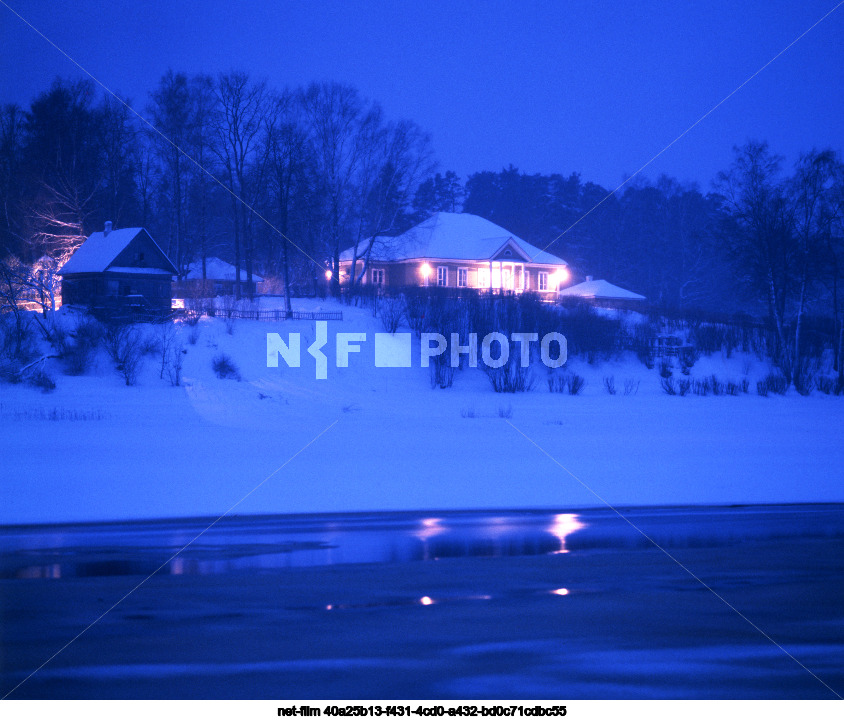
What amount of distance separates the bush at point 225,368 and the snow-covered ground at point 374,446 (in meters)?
0.31

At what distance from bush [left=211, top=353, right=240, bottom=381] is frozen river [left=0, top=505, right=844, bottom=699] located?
18841 millimetres

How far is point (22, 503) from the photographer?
10719 millimetres

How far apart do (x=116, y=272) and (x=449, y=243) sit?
76.1 ft

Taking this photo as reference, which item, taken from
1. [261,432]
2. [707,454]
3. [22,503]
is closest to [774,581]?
[707,454]

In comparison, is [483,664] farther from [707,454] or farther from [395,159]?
[395,159]

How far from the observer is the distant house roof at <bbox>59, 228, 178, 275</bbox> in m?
37.2

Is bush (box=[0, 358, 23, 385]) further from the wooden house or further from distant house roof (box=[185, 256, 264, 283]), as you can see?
distant house roof (box=[185, 256, 264, 283])

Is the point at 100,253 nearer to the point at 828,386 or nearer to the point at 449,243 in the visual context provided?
the point at 449,243

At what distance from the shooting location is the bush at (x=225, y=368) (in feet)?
92.2

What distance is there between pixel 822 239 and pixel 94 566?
1501 inches

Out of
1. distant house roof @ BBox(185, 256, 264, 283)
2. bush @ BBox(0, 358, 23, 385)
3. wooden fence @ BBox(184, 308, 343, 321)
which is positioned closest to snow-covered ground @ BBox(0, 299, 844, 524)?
bush @ BBox(0, 358, 23, 385)

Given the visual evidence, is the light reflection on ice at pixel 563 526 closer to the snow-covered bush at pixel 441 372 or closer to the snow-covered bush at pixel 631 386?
the snow-covered bush at pixel 441 372
